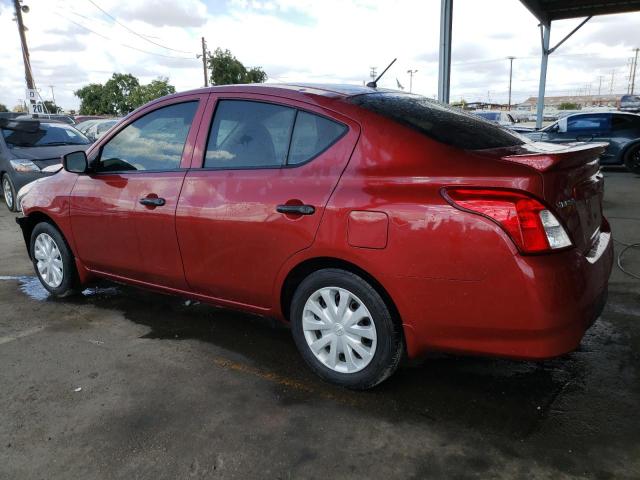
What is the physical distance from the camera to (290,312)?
2.99 m

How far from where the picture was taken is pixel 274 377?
302 cm

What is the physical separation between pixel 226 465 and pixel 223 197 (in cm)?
147

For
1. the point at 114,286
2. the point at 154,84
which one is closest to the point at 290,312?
the point at 114,286

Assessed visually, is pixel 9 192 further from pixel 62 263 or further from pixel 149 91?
pixel 149 91

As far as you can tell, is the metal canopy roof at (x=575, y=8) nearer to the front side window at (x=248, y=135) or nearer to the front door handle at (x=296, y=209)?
the front side window at (x=248, y=135)

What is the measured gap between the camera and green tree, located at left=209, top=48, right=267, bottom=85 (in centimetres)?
4403

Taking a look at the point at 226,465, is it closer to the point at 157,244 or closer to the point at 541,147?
the point at 157,244

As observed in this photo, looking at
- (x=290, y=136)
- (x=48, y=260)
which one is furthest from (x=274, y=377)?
(x=48, y=260)

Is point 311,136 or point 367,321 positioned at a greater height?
point 311,136

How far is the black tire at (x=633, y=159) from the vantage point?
11844 millimetres

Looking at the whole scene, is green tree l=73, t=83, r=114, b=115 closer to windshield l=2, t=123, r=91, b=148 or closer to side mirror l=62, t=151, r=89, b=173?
windshield l=2, t=123, r=91, b=148


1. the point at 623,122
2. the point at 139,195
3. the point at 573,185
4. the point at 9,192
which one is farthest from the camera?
the point at 623,122

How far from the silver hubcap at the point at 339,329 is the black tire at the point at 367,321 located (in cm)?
2

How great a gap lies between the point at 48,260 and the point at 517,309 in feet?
12.6
